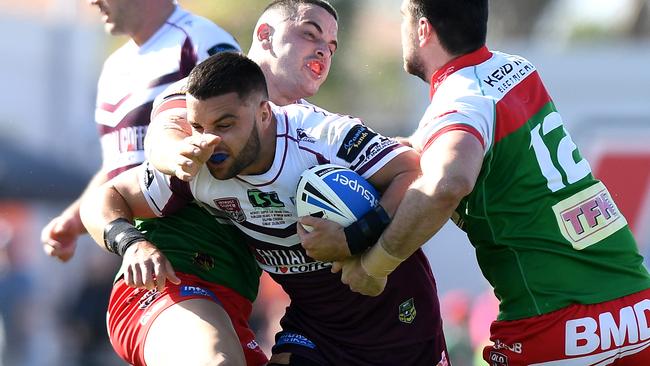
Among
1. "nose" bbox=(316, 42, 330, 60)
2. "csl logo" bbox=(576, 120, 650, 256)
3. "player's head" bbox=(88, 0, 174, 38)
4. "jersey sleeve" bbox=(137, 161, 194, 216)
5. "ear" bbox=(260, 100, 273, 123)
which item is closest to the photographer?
"ear" bbox=(260, 100, 273, 123)

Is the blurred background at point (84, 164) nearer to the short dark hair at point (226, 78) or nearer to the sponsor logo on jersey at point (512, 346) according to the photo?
the sponsor logo on jersey at point (512, 346)

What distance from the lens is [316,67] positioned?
6.40 metres

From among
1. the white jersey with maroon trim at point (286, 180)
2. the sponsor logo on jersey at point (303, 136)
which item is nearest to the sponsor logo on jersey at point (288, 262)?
the white jersey with maroon trim at point (286, 180)

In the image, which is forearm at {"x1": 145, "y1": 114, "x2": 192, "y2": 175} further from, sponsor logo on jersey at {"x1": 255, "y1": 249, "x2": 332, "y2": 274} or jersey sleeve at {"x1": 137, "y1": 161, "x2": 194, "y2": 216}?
sponsor logo on jersey at {"x1": 255, "y1": 249, "x2": 332, "y2": 274}

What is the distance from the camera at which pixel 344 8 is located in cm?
3031

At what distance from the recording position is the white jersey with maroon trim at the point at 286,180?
5.64 meters

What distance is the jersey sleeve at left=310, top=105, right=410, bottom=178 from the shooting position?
5.60 meters

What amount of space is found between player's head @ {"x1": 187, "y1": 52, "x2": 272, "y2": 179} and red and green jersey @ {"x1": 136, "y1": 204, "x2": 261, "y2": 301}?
684 millimetres

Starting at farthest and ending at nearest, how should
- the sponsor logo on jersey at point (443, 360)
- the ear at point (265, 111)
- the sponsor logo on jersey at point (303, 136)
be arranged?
1. the sponsor logo on jersey at point (443, 360)
2. the sponsor logo on jersey at point (303, 136)
3. the ear at point (265, 111)

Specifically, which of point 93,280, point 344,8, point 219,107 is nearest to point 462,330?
point 93,280

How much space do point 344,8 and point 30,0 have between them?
29.7ft

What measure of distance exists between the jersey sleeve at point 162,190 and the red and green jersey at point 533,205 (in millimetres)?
1171

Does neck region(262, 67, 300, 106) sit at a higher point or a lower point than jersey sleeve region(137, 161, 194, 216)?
higher

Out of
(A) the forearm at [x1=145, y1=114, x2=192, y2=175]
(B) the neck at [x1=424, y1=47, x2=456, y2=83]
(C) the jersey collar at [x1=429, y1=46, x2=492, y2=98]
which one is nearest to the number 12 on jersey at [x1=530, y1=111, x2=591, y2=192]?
(C) the jersey collar at [x1=429, y1=46, x2=492, y2=98]
